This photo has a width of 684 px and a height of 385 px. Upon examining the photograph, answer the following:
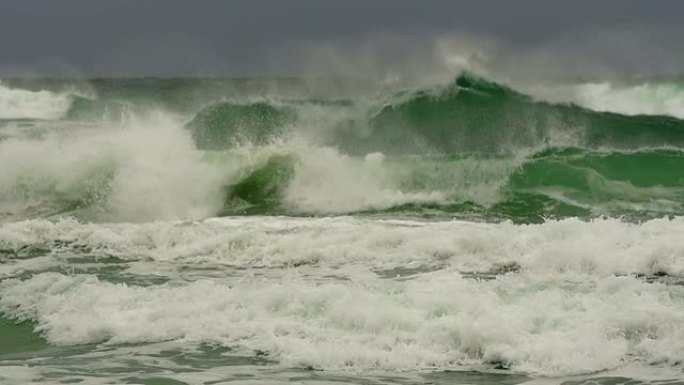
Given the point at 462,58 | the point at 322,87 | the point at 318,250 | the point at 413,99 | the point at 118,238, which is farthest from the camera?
the point at 322,87

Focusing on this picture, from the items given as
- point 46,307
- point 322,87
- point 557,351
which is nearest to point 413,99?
point 322,87

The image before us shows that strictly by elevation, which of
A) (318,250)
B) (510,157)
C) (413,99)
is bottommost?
(318,250)

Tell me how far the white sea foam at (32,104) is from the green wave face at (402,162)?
1918cm

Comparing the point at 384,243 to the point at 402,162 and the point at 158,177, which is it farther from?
the point at 402,162

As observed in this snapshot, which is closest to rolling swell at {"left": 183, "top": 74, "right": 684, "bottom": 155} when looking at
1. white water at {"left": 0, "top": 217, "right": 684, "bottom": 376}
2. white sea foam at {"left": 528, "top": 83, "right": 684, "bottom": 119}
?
white water at {"left": 0, "top": 217, "right": 684, "bottom": 376}

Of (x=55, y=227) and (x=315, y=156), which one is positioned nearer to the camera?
(x=55, y=227)

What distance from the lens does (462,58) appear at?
23422mm

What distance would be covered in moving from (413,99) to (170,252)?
984cm

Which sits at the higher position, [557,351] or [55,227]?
[55,227]

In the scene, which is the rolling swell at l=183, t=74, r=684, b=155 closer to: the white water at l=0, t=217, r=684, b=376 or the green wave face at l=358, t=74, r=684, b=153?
the green wave face at l=358, t=74, r=684, b=153

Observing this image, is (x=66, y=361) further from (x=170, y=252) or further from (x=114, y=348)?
(x=170, y=252)

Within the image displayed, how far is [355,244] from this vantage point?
10867mm

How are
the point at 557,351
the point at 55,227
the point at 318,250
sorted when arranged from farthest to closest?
the point at 55,227
the point at 318,250
the point at 557,351

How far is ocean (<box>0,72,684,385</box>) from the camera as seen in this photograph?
6.52 metres
